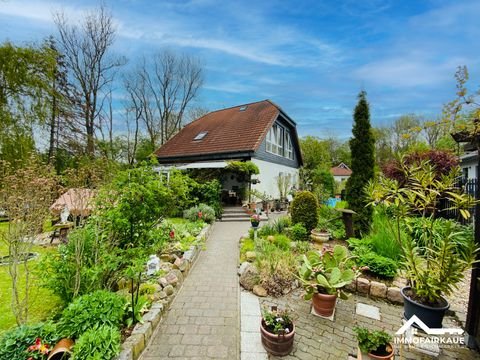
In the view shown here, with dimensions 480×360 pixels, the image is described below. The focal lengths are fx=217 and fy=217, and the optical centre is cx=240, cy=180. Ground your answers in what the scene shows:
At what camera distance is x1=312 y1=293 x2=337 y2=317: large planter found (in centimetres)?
396

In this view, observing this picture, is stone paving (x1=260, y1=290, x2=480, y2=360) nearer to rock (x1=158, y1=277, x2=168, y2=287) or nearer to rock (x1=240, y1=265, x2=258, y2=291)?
rock (x1=240, y1=265, x2=258, y2=291)

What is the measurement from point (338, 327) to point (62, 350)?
405 centimetres

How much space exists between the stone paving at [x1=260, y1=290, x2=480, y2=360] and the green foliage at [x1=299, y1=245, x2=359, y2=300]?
1.30 ft

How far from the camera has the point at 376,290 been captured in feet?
15.5

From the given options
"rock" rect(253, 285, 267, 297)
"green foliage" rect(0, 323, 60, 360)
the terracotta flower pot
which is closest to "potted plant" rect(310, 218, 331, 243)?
"rock" rect(253, 285, 267, 297)

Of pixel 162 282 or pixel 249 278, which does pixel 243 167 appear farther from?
pixel 162 282

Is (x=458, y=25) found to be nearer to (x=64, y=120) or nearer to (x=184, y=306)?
(x=184, y=306)

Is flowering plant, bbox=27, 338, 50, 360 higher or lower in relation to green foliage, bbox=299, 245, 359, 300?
A: lower

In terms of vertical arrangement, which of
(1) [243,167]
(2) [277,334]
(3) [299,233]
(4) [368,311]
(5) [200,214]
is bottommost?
(4) [368,311]

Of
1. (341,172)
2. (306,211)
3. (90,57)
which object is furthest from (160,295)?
(341,172)

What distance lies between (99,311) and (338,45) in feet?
36.6

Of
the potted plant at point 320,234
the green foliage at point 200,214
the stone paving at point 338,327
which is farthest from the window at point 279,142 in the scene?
the stone paving at point 338,327

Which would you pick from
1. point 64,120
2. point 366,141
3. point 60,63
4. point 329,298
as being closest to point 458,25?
point 366,141

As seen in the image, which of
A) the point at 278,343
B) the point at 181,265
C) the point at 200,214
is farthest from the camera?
the point at 200,214
